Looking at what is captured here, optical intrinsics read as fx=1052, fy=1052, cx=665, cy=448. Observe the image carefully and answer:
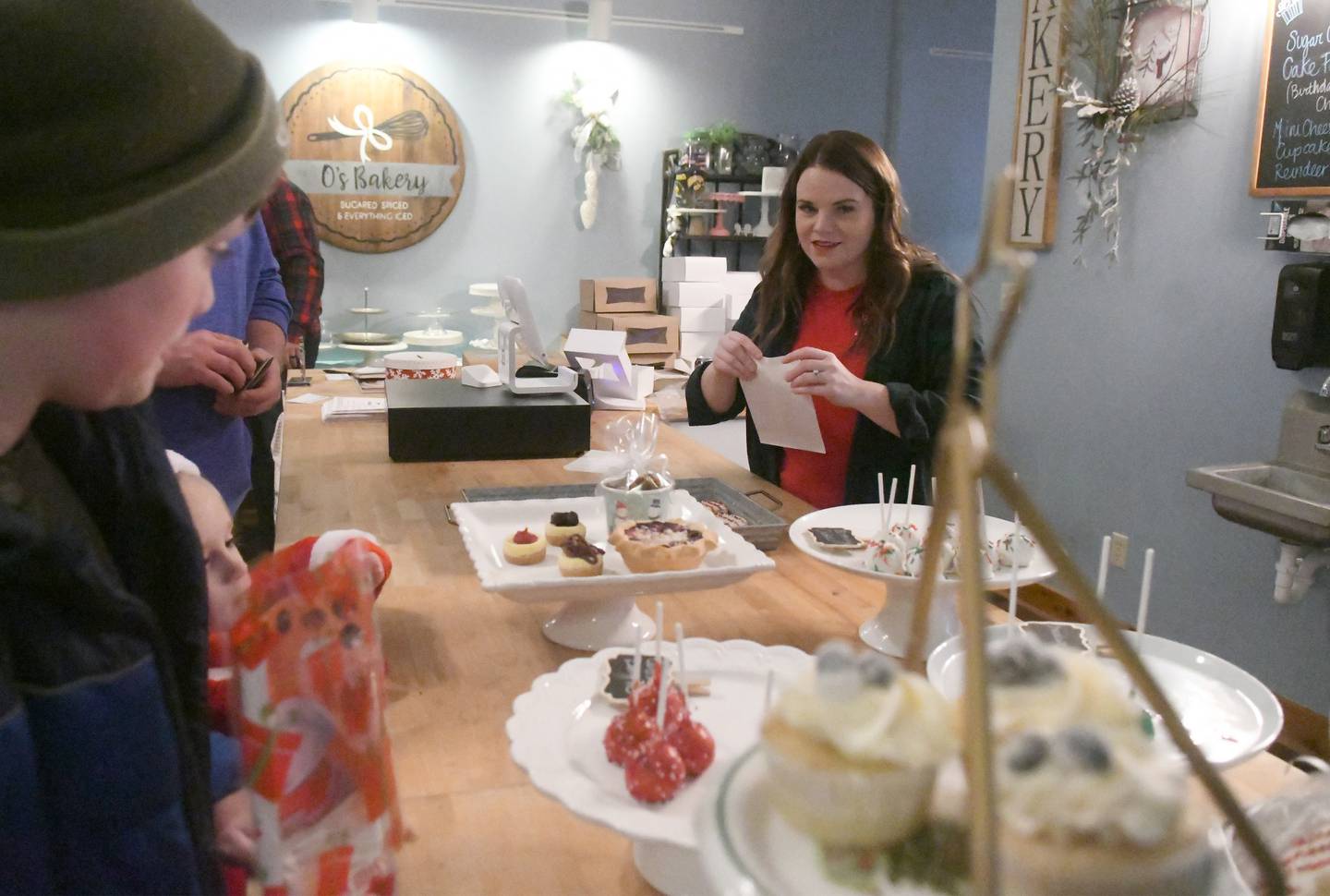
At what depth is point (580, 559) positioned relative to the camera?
1.43 meters

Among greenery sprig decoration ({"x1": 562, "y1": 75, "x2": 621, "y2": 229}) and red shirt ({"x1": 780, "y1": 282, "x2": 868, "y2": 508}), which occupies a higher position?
greenery sprig decoration ({"x1": 562, "y1": 75, "x2": 621, "y2": 229})

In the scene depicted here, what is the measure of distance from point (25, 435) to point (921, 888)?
2.32ft

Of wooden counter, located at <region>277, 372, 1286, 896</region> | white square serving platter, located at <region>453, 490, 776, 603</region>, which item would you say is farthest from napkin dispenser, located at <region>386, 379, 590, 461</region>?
white square serving platter, located at <region>453, 490, 776, 603</region>

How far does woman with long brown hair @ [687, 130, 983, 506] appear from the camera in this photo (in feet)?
7.33

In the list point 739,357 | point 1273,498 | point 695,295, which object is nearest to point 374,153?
point 695,295

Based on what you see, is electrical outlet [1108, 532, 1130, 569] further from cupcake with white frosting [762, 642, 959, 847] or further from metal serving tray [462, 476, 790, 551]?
cupcake with white frosting [762, 642, 959, 847]

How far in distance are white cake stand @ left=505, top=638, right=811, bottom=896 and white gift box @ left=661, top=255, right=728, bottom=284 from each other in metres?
4.50

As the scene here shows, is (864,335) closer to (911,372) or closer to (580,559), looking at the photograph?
(911,372)

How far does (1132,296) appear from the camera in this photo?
3615mm

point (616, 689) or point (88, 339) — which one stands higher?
point (88, 339)

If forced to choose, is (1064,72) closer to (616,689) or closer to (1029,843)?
(616,689)

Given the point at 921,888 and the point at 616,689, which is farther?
the point at 616,689

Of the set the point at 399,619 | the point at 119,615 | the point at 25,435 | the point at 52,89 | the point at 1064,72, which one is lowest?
the point at 399,619

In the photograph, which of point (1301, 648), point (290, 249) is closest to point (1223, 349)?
point (1301, 648)
